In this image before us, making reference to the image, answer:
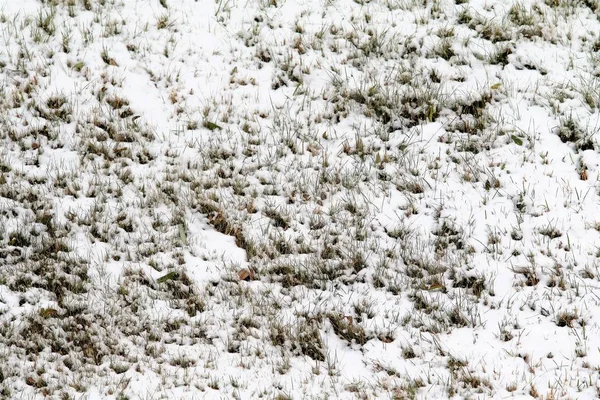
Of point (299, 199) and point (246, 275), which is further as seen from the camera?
point (299, 199)

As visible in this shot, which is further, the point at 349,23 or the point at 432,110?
the point at 349,23

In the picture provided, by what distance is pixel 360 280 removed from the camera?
6.27m

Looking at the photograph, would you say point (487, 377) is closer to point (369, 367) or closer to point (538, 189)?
point (369, 367)

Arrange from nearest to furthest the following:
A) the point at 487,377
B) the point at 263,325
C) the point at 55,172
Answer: the point at 487,377, the point at 263,325, the point at 55,172

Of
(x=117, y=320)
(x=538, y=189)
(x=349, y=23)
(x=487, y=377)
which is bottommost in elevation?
(x=117, y=320)

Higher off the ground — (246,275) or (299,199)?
(299,199)

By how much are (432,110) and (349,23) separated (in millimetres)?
1718

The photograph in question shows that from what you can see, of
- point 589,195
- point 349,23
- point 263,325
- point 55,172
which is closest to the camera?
point 263,325

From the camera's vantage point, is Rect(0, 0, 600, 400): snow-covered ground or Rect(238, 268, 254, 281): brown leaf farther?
Rect(238, 268, 254, 281): brown leaf

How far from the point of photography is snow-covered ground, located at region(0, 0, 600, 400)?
219 inches

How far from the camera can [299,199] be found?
6.98 m

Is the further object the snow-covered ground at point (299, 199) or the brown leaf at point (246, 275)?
the brown leaf at point (246, 275)

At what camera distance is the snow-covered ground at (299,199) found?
557 cm

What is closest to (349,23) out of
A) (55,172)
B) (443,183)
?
(443,183)
